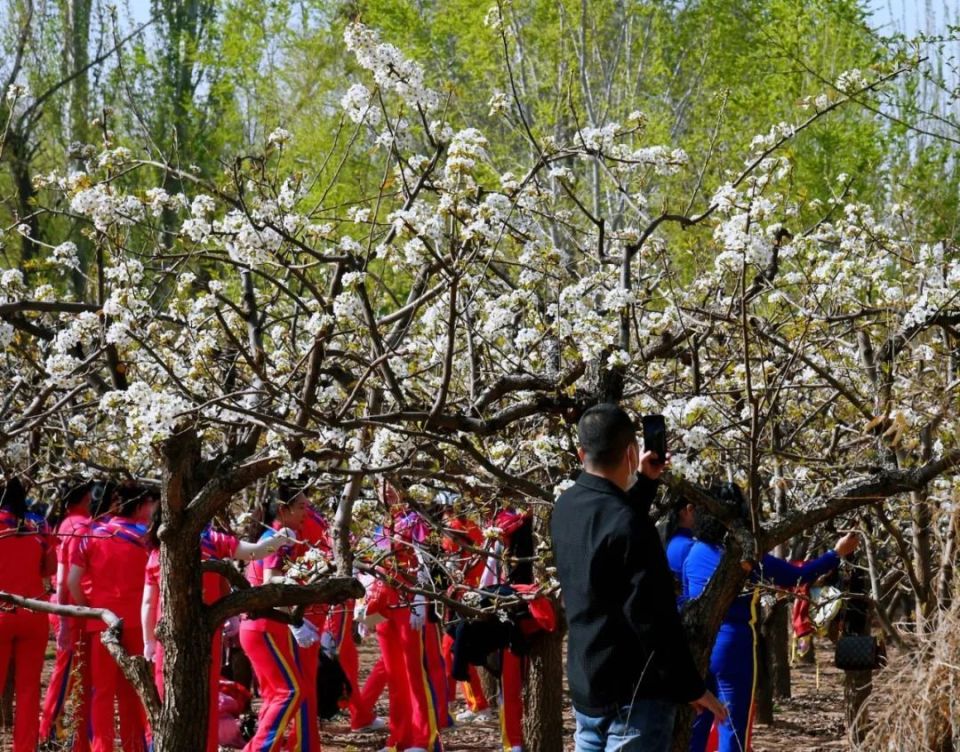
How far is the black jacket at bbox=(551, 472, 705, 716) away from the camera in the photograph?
14.5ft

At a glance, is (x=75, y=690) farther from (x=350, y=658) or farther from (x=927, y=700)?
(x=927, y=700)

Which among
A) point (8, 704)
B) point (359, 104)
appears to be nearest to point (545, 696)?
point (359, 104)

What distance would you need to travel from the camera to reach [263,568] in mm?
7977

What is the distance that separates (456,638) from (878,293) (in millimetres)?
3448

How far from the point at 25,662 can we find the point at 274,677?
1.66 m

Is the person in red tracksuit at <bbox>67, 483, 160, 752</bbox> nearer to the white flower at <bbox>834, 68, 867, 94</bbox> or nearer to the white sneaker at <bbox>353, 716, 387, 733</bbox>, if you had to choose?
the white sneaker at <bbox>353, 716, 387, 733</bbox>

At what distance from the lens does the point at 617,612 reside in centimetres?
455

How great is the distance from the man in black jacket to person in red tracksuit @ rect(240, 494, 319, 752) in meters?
3.24

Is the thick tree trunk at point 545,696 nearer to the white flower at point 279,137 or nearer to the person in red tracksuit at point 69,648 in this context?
the person in red tracksuit at point 69,648

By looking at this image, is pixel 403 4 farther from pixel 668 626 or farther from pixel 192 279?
pixel 668 626

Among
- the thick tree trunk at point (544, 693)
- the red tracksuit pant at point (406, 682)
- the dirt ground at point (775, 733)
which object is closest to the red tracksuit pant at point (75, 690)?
the dirt ground at point (775, 733)

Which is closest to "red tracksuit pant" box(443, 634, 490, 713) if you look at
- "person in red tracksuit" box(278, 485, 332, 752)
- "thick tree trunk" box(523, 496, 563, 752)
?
"thick tree trunk" box(523, 496, 563, 752)

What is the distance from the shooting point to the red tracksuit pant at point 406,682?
30.0ft

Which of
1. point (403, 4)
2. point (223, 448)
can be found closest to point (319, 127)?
point (403, 4)
